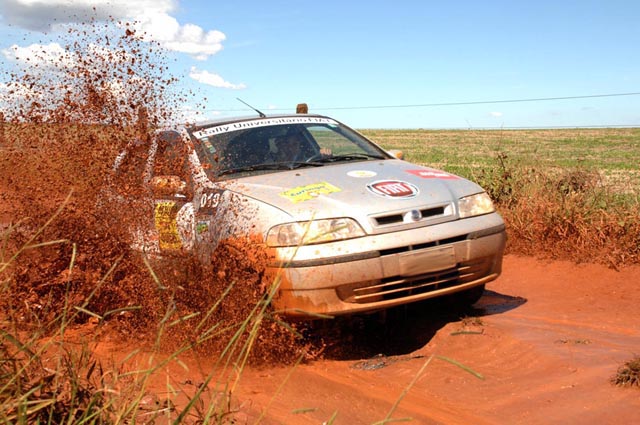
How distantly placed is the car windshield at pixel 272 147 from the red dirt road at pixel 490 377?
5.27 feet

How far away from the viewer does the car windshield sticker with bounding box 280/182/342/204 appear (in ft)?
15.3

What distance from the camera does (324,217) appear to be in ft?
14.6

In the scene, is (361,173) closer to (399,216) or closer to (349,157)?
(349,157)

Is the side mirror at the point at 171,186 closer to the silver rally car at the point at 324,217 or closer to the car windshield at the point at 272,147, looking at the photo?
the silver rally car at the point at 324,217

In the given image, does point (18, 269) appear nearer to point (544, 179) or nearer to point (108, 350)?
point (108, 350)

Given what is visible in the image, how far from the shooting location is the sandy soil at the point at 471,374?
3643 mm

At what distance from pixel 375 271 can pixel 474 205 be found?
1079 mm

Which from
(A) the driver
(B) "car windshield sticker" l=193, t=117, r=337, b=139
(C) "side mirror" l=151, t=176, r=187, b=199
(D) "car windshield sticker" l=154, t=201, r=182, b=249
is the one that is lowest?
(D) "car windshield sticker" l=154, t=201, r=182, b=249

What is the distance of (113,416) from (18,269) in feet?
13.0

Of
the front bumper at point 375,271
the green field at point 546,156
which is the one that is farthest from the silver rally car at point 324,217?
the green field at point 546,156

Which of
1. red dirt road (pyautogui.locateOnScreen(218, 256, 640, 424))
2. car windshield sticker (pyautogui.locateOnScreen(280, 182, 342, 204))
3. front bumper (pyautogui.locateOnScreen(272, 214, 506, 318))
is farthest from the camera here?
car windshield sticker (pyautogui.locateOnScreen(280, 182, 342, 204))

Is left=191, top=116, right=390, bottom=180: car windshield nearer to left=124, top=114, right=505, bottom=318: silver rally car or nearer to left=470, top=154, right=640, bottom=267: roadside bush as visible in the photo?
left=124, top=114, right=505, bottom=318: silver rally car

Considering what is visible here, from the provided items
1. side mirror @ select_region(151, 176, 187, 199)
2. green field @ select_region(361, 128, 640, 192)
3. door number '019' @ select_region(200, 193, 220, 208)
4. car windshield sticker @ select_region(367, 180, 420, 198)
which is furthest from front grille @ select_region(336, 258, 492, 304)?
green field @ select_region(361, 128, 640, 192)

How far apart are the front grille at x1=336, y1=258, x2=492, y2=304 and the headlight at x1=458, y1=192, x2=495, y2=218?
0.36 metres
